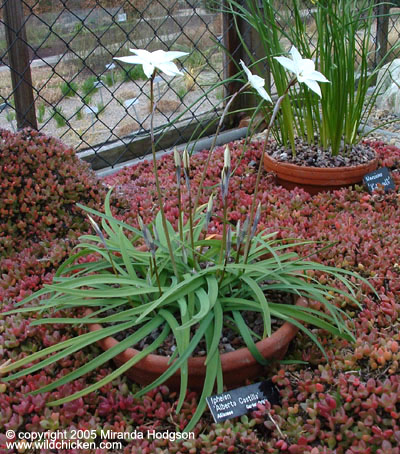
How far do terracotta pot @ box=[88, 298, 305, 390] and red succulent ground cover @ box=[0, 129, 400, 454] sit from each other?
0.04m

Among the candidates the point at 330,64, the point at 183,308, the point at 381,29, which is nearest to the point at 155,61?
the point at 183,308

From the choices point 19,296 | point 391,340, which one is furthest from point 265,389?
point 19,296

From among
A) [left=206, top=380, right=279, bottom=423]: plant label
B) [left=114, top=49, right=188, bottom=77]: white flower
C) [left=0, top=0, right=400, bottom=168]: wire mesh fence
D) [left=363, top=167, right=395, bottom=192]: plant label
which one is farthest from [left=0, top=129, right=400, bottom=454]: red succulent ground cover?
[left=0, top=0, right=400, bottom=168]: wire mesh fence

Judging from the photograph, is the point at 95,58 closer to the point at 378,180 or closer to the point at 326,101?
the point at 326,101

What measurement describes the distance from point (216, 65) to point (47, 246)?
2508 mm

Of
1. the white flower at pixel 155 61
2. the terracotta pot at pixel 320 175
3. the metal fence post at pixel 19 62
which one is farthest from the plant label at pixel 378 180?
the metal fence post at pixel 19 62

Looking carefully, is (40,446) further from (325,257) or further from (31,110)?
(31,110)

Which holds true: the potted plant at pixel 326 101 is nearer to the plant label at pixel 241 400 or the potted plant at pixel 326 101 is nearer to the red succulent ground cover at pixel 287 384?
the red succulent ground cover at pixel 287 384

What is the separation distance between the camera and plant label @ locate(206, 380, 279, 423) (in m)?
1.35

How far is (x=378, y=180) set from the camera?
2652 millimetres

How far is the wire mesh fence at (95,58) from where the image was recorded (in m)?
2.93

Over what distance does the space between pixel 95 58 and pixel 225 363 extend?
2.52 metres

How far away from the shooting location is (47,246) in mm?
2080

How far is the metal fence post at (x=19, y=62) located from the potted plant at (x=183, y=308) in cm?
156
